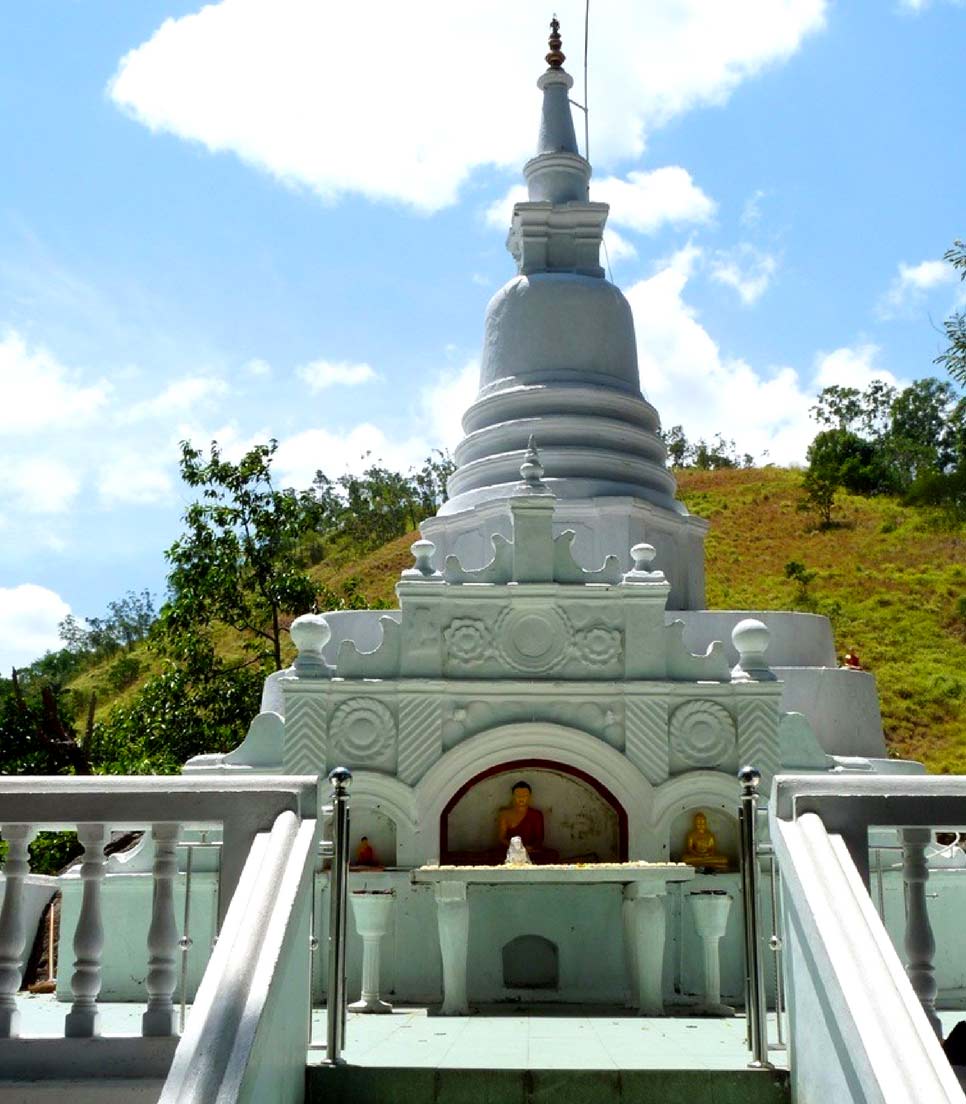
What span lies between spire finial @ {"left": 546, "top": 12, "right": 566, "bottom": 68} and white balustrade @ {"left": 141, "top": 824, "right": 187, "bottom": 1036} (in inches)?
685

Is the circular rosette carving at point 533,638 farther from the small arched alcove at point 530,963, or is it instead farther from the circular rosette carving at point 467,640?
the small arched alcove at point 530,963

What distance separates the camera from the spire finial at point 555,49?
66.1 feet

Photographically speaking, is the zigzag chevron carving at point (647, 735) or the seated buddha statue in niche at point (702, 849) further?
the zigzag chevron carving at point (647, 735)

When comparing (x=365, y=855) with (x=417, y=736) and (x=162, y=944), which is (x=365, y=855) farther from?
(x=162, y=944)

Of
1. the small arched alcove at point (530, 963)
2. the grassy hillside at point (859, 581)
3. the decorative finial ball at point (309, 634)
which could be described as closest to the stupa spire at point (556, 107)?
the decorative finial ball at point (309, 634)

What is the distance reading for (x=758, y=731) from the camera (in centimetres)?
1339

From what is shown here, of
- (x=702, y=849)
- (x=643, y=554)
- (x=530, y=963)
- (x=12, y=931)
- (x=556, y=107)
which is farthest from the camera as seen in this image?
(x=556, y=107)

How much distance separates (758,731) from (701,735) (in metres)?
0.59

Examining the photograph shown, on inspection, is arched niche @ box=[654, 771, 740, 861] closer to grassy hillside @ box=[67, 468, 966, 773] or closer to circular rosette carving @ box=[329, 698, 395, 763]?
circular rosette carving @ box=[329, 698, 395, 763]

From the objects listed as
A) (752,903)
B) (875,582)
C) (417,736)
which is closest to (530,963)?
(417,736)

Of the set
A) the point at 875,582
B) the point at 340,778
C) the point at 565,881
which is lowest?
the point at 565,881

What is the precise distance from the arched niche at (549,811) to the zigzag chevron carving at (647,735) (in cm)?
49

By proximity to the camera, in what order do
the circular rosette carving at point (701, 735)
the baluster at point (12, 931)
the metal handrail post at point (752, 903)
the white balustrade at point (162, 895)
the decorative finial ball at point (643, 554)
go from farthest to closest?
the decorative finial ball at point (643, 554)
the circular rosette carving at point (701, 735)
the metal handrail post at point (752, 903)
the baluster at point (12, 931)
the white balustrade at point (162, 895)

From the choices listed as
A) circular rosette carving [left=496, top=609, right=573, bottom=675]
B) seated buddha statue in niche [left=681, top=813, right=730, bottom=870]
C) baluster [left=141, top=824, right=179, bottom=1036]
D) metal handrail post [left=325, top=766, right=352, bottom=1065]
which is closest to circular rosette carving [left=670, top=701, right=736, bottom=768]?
seated buddha statue in niche [left=681, top=813, right=730, bottom=870]
